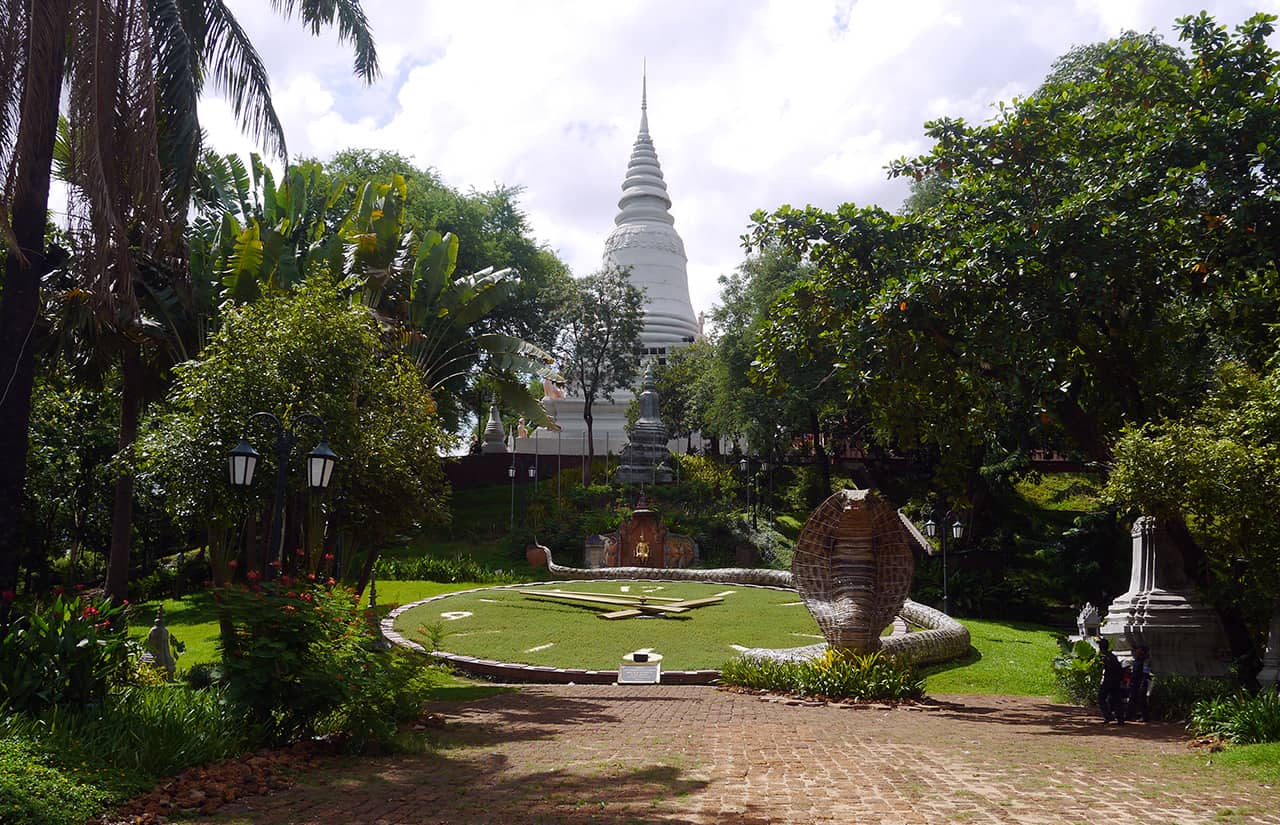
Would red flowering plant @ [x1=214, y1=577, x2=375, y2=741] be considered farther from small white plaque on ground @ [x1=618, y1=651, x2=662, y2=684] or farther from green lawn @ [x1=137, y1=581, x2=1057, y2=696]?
small white plaque on ground @ [x1=618, y1=651, x2=662, y2=684]

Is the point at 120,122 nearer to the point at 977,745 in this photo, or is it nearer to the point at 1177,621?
the point at 977,745

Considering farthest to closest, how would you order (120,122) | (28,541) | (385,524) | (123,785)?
1. (28,541)
2. (385,524)
3. (120,122)
4. (123,785)

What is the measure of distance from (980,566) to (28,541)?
1017 inches

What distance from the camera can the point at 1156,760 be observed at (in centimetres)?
828

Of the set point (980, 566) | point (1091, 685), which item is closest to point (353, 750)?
point (1091, 685)

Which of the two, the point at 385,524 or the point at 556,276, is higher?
the point at 556,276

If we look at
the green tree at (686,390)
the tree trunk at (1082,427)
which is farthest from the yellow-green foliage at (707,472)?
the tree trunk at (1082,427)

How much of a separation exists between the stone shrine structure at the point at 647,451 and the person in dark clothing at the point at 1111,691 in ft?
78.9

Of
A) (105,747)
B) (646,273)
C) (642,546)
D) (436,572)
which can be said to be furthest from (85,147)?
(646,273)

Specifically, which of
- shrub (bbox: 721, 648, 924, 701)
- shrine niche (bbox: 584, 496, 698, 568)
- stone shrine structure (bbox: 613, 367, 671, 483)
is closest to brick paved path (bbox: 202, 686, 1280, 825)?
shrub (bbox: 721, 648, 924, 701)

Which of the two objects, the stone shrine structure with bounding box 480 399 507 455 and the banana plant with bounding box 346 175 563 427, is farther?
the stone shrine structure with bounding box 480 399 507 455

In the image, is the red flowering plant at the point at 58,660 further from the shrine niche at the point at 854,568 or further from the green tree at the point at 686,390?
the green tree at the point at 686,390

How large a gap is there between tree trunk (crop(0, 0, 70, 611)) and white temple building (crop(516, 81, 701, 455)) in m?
35.9

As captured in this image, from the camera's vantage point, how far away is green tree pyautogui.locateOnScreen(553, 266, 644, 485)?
1503 inches
